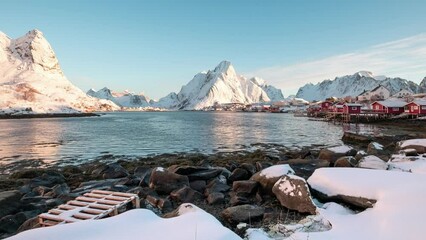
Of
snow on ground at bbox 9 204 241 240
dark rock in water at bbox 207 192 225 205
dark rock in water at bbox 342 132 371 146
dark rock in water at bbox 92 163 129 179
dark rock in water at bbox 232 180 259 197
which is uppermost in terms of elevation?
snow on ground at bbox 9 204 241 240

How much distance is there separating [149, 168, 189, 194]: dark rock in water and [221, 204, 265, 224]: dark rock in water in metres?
3.66

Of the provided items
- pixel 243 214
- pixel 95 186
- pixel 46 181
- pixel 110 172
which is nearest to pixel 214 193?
pixel 243 214

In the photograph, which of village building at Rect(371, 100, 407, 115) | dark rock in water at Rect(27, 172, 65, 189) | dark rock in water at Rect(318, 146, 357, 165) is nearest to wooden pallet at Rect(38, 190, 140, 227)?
dark rock in water at Rect(27, 172, 65, 189)

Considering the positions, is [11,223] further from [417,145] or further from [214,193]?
[417,145]

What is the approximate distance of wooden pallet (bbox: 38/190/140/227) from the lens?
7.07 metres

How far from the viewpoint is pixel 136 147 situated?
1282 inches

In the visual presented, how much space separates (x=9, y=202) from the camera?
9695 millimetres

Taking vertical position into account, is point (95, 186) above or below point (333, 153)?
below

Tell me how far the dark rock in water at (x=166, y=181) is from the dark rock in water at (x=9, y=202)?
4676 millimetres

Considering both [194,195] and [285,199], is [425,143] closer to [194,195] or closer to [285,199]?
[285,199]

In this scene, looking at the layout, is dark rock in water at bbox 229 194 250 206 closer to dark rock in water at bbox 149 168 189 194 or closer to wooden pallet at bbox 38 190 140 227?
dark rock in water at bbox 149 168 189 194

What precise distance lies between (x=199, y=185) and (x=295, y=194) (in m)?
5.04

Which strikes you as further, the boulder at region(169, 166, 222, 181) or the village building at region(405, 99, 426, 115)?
the village building at region(405, 99, 426, 115)

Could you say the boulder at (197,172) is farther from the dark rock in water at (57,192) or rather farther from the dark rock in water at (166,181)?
the dark rock in water at (57,192)
